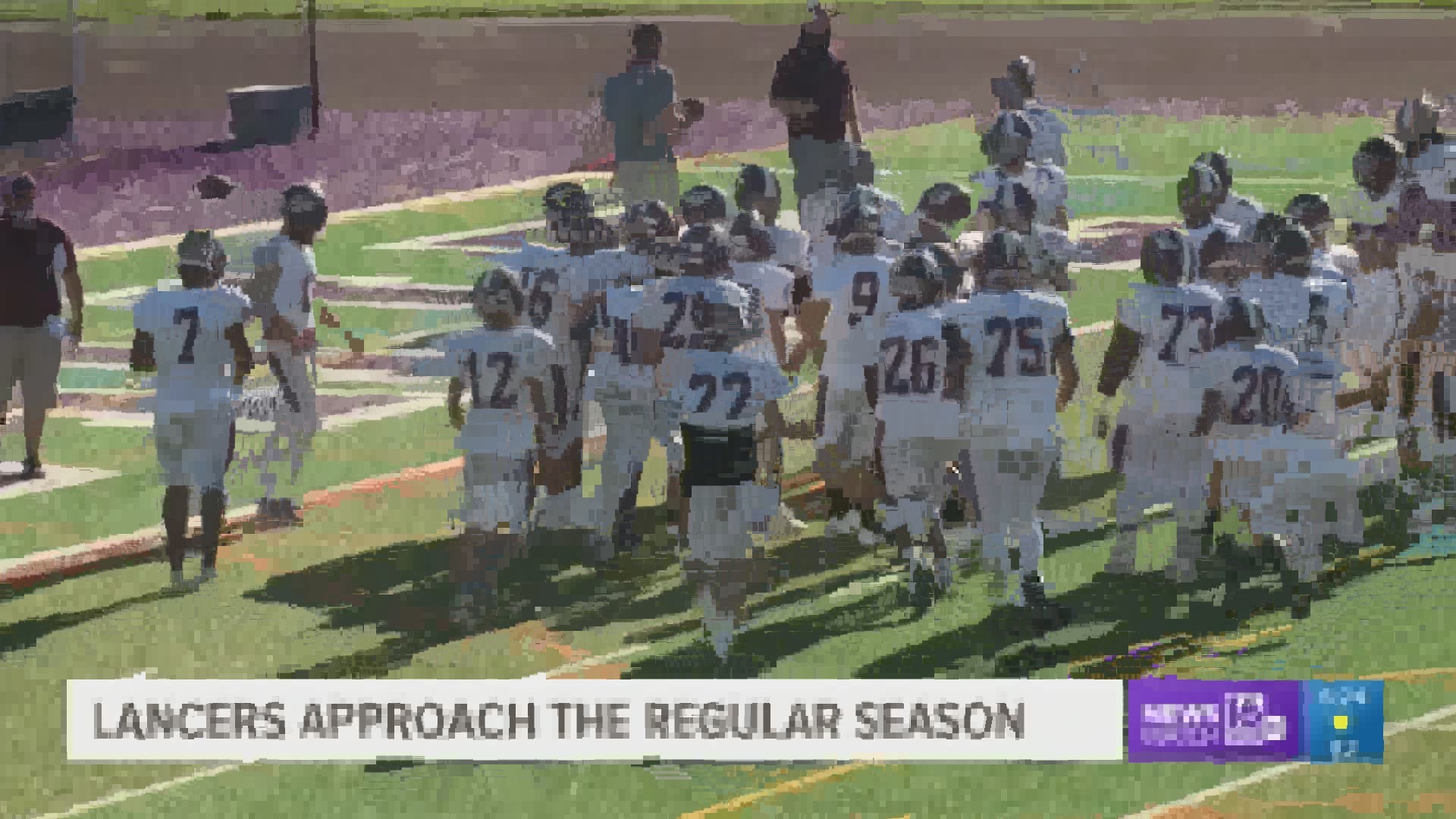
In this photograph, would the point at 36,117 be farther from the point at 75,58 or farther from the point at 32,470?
the point at 32,470

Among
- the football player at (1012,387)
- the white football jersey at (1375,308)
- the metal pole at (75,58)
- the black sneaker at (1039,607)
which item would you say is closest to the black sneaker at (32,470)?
the football player at (1012,387)

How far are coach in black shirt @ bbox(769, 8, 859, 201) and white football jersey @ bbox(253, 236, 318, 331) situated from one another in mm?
5440

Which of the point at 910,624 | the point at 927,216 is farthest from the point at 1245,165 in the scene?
the point at 910,624

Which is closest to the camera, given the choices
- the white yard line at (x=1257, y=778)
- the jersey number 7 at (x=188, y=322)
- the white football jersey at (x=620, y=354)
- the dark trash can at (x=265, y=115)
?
the white yard line at (x=1257, y=778)

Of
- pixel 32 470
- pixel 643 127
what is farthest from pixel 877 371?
pixel 32 470

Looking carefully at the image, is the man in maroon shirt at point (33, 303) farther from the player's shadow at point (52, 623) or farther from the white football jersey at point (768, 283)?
the white football jersey at point (768, 283)

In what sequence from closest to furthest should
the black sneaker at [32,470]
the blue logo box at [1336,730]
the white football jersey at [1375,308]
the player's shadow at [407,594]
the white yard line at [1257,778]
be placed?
the white yard line at [1257,778] → the blue logo box at [1336,730] → the player's shadow at [407,594] → the white football jersey at [1375,308] → the black sneaker at [32,470]

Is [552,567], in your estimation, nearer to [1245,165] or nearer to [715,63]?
[1245,165]

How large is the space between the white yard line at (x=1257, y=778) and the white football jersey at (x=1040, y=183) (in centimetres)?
596

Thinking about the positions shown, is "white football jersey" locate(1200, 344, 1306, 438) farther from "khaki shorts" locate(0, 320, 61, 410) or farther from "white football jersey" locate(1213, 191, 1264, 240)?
"khaki shorts" locate(0, 320, 61, 410)

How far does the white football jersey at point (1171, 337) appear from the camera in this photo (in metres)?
13.2

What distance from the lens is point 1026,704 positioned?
11680mm

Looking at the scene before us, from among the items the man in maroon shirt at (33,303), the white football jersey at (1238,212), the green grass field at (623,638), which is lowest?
the green grass field at (623,638)

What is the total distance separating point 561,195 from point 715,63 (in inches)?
1149
